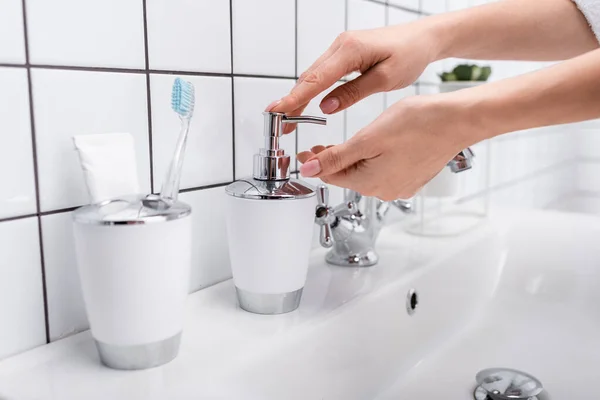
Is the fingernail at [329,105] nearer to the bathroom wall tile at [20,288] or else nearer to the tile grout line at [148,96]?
the tile grout line at [148,96]

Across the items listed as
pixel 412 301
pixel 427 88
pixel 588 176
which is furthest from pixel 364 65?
pixel 588 176

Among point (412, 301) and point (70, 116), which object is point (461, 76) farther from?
point (70, 116)

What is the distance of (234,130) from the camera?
618 millimetres

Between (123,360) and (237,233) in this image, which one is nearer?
(123,360)

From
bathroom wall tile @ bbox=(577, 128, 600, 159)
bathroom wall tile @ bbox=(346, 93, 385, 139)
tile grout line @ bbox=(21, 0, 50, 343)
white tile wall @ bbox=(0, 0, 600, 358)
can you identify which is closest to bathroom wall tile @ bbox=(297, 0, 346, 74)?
white tile wall @ bbox=(0, 0, 600, 358)

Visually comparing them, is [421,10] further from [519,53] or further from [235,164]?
[235,164]

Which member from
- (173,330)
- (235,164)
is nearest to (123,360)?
(173,330)

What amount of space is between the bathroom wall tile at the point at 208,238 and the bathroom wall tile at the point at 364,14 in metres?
0.35

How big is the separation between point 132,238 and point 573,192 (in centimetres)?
158


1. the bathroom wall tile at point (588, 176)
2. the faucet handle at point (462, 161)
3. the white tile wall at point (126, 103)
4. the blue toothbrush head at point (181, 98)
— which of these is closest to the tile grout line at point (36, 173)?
the white tile wall at point (126, 103)

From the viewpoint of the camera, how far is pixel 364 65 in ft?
1.86

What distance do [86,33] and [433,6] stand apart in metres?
0.74

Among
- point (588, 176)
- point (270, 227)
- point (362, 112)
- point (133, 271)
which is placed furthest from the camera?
point (588, 176)

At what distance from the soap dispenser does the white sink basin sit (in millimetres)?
31
